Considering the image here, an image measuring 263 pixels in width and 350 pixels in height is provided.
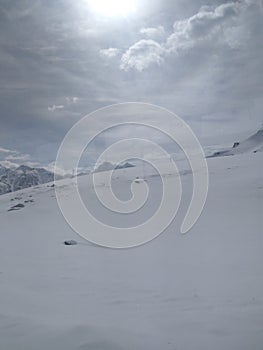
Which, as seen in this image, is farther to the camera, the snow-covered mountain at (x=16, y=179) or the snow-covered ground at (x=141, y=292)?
the snow-covered mountain at (x=16, y=179)

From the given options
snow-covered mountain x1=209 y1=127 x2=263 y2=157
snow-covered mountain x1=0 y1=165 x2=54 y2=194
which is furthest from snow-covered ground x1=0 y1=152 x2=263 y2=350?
snow-covered mountain x1=0 y1=165 x2=54 y2=194

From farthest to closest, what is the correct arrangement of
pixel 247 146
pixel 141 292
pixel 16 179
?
pixel 16 179, pixel 247 146, pixel 141 292

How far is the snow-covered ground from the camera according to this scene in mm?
4320

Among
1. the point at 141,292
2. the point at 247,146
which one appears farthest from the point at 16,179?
the point at 141,292

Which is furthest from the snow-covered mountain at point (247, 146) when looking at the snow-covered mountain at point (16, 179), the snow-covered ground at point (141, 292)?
the snow-covered mountain at point (16, 179)

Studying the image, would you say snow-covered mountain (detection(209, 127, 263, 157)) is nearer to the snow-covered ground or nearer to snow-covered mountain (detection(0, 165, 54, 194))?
the snow-covered ground

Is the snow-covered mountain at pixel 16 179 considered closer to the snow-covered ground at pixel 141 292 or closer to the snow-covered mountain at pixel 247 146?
the snow-covered mountain at pixel 247 146

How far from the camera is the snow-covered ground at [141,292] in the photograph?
4.32m

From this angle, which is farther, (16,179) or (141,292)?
(16,179)

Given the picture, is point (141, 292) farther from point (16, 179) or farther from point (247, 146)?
point (16, 179)

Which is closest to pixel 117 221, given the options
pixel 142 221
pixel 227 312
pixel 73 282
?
pixel 142 221

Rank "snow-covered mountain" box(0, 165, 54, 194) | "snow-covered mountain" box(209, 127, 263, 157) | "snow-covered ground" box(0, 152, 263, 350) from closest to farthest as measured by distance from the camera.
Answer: "snow-covered ground" box(0, 152, 263, 350) < "snow-covered mountain" box(209, 127, 263, 157) < "snow-covered mountain" box(0, 165, 54, 194)

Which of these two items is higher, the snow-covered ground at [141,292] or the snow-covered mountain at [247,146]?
the snow-covered mountain at [247,146]

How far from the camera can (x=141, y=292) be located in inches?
262
